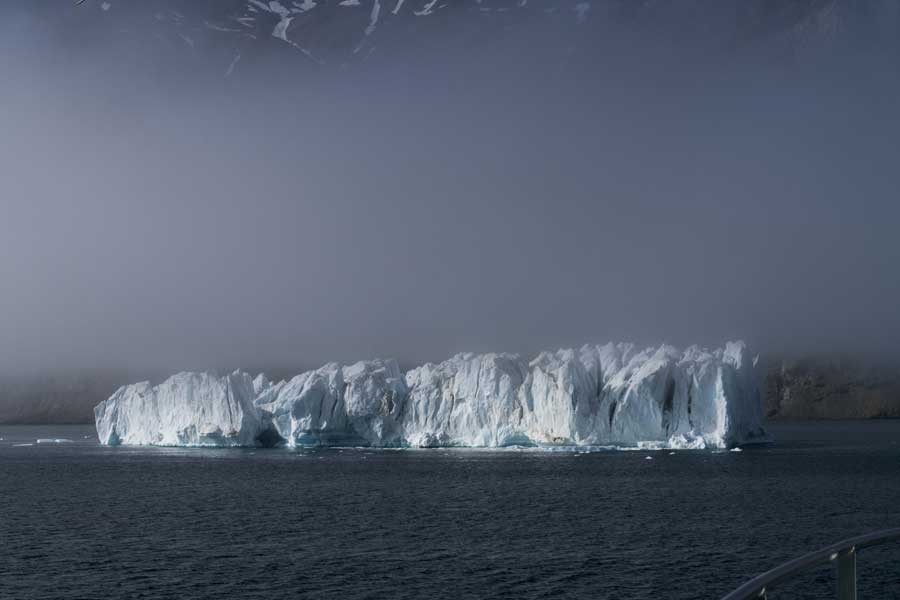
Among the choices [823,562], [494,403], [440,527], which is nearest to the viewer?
[823,562]

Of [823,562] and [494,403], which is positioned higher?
[494,403]

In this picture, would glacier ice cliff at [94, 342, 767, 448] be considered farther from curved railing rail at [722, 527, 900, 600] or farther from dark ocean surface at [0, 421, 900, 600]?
curved railing rail at [722, 527, 900, 600]

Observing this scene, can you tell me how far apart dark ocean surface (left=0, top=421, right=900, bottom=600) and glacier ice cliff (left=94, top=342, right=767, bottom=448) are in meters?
3.31

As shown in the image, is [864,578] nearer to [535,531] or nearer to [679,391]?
[535,531]

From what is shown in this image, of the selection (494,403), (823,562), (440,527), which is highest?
(494,403)

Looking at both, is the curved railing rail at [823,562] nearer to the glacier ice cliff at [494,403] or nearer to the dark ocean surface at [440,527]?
the dark ocean surface at [440,527]

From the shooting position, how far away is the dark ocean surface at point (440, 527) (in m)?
29.1

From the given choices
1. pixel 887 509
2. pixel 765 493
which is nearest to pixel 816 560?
pixel 887 509

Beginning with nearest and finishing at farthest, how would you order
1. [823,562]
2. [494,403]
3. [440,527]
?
[823,562] → [440,527] → [494,403]

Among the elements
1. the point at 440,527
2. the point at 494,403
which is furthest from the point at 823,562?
the point at 494,403

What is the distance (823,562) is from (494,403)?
73.9 metres

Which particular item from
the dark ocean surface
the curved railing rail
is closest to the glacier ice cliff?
the dark ocean surface

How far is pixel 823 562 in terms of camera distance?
4.83 metres

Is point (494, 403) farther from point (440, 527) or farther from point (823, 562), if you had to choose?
point (823, 562)
